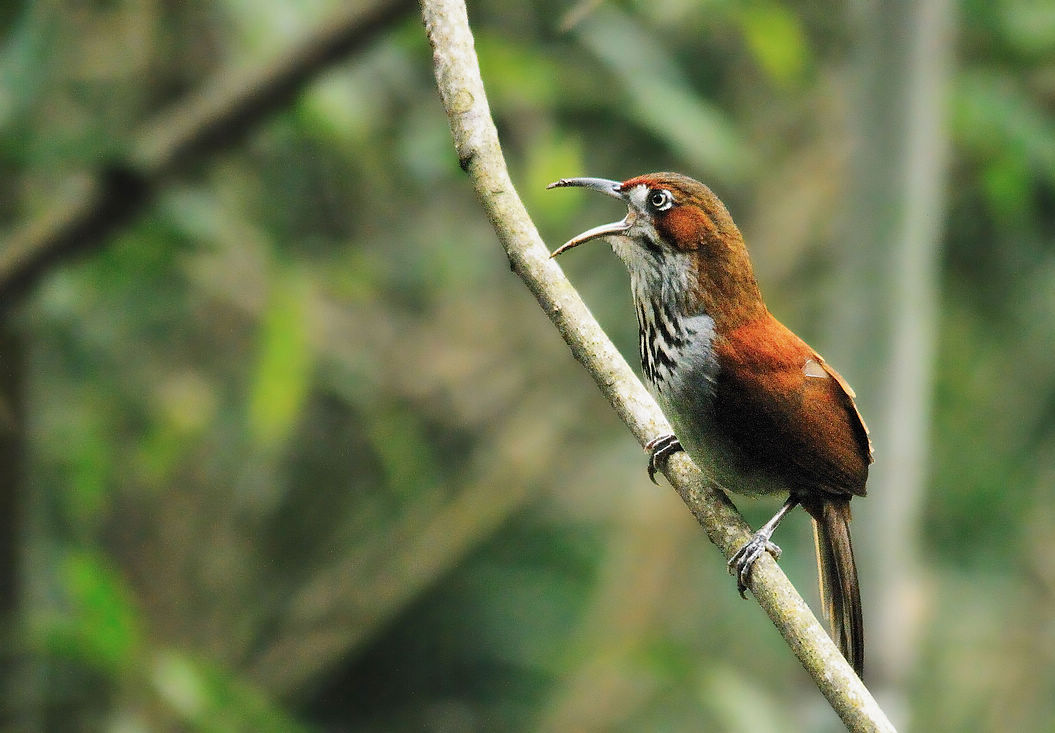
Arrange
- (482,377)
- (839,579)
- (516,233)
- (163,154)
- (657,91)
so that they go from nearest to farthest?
1. (516,233)
2. (839,579)
3. (163,154)
4. (657,91)
5. (482,377)

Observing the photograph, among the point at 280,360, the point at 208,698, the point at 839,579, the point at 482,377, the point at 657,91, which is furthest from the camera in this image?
the point at 482,377

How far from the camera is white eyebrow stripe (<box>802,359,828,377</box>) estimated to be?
256cm

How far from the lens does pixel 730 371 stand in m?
2.59

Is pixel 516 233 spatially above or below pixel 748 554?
above

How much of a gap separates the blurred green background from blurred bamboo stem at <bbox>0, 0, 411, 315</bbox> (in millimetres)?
94

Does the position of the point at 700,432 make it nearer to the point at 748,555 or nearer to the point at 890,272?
the point at 748,555

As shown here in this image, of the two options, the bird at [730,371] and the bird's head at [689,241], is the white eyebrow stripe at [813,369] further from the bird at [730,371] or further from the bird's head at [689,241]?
the bird's head at [689,241]

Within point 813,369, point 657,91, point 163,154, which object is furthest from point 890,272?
point 163,154

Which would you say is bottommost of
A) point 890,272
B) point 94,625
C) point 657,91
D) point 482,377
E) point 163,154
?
point 890,272

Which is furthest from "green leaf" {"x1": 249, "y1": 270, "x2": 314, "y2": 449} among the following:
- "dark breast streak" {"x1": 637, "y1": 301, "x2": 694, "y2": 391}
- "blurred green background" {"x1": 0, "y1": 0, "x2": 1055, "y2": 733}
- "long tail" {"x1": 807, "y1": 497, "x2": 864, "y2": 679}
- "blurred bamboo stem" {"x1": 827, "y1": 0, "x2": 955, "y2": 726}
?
"long tail" {"x1": 807, "y1": 497, "x2": 864, "y2": 679}

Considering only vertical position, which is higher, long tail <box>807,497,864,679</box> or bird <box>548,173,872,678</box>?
bird <box>548,173,872,678</box>

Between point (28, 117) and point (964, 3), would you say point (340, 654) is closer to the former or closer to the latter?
point (28, 117)

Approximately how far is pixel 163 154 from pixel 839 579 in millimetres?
2496

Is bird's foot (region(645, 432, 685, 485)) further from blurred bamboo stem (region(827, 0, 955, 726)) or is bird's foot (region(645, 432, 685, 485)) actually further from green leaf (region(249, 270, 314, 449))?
green leaf (region(249, 270, 314, 449))
